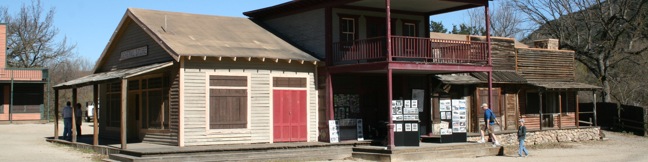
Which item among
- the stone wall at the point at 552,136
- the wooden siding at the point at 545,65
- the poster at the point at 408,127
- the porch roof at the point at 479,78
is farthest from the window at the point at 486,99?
the poster at the point at 408,127

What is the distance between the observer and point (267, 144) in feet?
64.7

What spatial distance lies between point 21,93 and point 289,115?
26.7 meters

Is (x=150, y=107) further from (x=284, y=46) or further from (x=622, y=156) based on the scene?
(x=622, y=156)

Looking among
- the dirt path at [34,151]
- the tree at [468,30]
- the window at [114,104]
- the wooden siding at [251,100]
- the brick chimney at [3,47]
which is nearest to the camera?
the dirt path at [34,151]

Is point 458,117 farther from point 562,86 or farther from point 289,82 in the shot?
point 562,86

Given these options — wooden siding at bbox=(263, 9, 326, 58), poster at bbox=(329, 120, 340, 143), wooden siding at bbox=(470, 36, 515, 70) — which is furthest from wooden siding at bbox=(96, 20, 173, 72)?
wooden siding at bbox=(470, 36, 515, 70)

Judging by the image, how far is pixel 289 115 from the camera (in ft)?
68.8

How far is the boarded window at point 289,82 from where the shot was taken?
20.8m

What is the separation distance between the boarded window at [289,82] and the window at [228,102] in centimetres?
106

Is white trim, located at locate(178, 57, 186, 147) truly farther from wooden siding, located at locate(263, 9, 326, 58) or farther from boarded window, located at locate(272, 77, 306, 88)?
wooden siding, located at locate(263, 9, 326, 58)

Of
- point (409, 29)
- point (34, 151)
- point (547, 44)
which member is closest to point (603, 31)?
point (547, 44)

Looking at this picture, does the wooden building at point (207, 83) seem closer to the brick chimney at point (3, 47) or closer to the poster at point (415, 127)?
the poster at point (415, 127)

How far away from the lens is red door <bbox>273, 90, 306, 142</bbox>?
20.7 meters

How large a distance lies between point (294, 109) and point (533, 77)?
1306 cm
